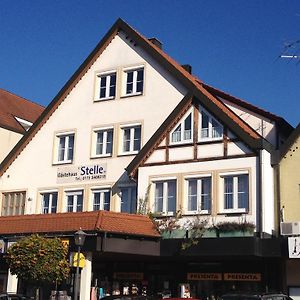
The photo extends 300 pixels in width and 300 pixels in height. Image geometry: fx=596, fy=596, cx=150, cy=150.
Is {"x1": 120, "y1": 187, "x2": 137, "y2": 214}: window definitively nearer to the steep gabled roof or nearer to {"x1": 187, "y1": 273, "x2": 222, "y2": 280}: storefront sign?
{"x1": 187, "y1": 273, "x2": 222, "y2": 280}: storefront sign

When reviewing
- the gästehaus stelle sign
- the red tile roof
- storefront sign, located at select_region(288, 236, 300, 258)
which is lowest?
storefront sign, located at select_region(288, 236, 300, 258)

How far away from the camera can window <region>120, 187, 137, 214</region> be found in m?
28.4

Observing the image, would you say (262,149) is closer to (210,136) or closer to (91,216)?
(210,136)

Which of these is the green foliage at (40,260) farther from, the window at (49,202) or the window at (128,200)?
the window at (49,202)

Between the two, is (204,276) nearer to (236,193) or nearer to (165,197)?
(165,197)

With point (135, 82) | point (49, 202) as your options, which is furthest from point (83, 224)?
point (135, 82)

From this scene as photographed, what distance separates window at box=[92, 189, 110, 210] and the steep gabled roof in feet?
18.0

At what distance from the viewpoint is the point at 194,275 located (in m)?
26.4

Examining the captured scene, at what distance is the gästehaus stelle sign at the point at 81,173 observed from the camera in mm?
29844

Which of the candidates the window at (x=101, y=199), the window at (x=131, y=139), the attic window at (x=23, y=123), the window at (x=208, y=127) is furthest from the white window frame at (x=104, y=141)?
the attic window at (x=23, y=123)

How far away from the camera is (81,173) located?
99.8 ft

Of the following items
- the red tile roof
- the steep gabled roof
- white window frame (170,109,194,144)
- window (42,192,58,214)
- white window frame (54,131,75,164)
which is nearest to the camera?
the red tile roof

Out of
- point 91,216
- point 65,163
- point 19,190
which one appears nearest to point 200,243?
point 91,216

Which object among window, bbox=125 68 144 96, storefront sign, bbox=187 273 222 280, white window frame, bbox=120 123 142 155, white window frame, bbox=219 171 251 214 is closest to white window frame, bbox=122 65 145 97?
window, bbox=125 68 144 96
